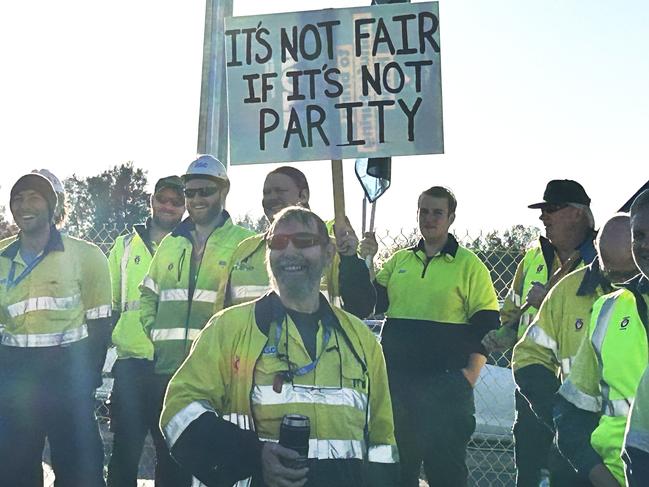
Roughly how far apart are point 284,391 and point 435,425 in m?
2.76

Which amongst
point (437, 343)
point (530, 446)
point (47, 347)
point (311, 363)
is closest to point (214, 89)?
point (47, 347)

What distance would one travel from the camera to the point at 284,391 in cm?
382

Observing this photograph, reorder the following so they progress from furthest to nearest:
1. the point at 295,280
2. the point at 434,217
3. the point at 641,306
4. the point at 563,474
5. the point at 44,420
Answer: the point at 434,217, the point at 44,420, the point at 563,474, the point at 295,280, the point at 641,306

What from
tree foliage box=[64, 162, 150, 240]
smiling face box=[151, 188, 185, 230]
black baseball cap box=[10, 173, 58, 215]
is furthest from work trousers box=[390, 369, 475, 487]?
tree foliage box=[64, 162, 150, 240]

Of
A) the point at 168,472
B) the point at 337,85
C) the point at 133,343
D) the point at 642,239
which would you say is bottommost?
the point at 168,472

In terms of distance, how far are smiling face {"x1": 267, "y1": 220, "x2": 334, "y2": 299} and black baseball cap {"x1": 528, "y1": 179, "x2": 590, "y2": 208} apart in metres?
2.21

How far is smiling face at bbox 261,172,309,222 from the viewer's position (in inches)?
238

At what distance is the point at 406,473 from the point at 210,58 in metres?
3.48

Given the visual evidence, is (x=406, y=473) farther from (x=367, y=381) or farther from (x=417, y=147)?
(x=367, y=381)

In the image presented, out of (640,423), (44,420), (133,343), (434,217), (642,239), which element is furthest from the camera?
(133,343)

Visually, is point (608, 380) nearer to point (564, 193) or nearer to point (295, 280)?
point (295, 280)

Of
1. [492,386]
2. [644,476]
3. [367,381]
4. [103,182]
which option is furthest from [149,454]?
[103,182]

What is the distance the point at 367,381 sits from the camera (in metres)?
4.00

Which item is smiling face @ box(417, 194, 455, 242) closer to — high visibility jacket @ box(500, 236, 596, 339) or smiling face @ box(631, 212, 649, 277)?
high visibility jacket @ box(500, 236, 596, 339)
